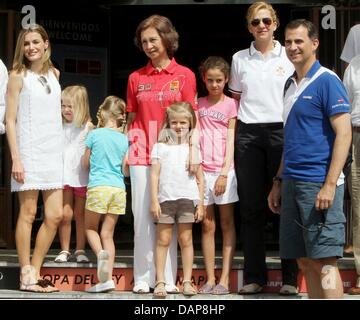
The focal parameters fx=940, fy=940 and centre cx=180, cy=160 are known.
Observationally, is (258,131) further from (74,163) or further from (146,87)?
(74,163)

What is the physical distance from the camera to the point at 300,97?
5340mm

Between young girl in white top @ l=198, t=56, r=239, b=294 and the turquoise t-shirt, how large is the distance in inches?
23.1

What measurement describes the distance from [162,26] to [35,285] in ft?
6.40

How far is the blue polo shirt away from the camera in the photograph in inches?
207

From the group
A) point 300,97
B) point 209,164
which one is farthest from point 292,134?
point 209,164

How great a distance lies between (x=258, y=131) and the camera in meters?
6.30

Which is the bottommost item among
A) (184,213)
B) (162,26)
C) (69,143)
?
(184,213)

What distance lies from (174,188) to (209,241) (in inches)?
19.0

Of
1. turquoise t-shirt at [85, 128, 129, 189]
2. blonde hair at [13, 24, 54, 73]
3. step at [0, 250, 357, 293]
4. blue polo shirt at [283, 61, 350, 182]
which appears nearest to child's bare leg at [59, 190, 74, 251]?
step at [0, 250, 357, 293]

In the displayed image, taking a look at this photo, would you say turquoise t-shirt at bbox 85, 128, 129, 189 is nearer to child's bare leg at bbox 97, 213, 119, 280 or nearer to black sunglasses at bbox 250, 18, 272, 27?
child's bare leg at bbox 97, 213, 119, 280

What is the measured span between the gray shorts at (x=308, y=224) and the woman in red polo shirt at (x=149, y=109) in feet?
3.96

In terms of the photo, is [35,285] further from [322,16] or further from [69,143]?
[322,16]

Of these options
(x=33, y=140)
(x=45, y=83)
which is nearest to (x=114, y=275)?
(x=33, y=140)

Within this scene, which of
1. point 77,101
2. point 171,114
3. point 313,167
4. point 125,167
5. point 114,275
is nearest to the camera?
point 313,167
